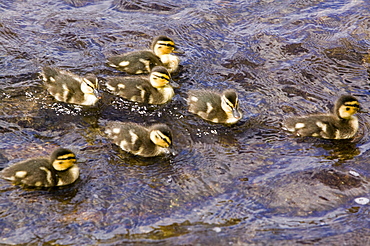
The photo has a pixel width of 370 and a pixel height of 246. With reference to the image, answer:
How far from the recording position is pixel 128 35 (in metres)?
7.51

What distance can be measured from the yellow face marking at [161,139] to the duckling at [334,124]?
52.8 inches

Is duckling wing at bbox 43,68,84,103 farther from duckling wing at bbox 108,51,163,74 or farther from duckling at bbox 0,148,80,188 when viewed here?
duckling at bbox 0,148,80,188

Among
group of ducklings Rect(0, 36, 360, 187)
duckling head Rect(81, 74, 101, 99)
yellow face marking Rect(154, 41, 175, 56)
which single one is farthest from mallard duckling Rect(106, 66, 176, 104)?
yellow face marking Rect(154, 41, 175, 56)

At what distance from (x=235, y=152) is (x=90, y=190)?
1459mm

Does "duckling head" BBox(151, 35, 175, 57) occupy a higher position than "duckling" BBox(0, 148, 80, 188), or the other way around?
"duckling head" BBox(151, 35, 175, 57)

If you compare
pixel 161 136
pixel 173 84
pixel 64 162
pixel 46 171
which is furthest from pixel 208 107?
pixel 46 171

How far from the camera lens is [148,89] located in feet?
19.9

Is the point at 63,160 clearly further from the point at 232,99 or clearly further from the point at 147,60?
the point at 147,60

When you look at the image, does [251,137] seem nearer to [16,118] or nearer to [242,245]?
[242,245]

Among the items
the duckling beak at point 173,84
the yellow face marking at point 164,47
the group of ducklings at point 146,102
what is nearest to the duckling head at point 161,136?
the group of ducklings at point 146,102

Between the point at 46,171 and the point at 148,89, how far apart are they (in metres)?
1.87

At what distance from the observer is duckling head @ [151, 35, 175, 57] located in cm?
666

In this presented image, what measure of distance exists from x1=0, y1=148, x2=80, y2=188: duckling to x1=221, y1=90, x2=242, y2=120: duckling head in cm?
176

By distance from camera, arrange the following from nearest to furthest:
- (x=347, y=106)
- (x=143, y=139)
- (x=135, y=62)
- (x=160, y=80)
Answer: (x=143, y=139) < (x=347, y=106) < (x=160, y=80) < (x=135, y=62)
